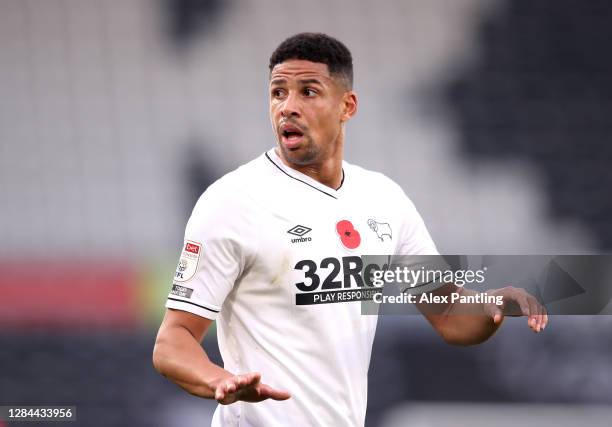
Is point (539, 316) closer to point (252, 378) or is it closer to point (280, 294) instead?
point (280, 294)

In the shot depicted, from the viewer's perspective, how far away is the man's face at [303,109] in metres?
2.90

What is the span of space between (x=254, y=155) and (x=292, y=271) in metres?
3.59

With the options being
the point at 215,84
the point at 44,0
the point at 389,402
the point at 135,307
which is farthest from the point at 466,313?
the point at 44,0

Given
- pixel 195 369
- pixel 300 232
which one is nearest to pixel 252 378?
pixel 195 369

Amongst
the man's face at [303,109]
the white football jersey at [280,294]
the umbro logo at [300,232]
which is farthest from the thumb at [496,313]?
the man's face at [303,109]

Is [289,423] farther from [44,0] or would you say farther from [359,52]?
[44,0]

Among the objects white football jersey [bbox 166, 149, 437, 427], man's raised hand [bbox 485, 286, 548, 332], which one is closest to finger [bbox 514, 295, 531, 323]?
man's raised hand [bbox 485, 286, 548, 332]

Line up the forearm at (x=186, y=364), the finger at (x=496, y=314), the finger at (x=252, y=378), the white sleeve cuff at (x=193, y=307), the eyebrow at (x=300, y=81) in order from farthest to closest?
the eyebrow at (x=300, y=81) → the finger at (x=496, y=314) → the white sleeve cuff at (x=193, y=307) → the forearm at (x=186, y=364) → the finger at (x=252, y=378)

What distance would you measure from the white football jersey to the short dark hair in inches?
16.2

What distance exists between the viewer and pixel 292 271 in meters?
2.71

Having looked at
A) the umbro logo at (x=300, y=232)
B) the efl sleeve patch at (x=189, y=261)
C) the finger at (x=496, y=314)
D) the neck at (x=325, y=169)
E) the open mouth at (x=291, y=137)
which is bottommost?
the finger at (x=496, y=314)

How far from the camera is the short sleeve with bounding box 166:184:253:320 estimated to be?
102 inches

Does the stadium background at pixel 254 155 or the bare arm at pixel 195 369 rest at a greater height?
the stadium background at pixel 254 155

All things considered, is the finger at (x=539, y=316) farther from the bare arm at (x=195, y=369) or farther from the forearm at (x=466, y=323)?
the bare arm at (x=195, y=369)
